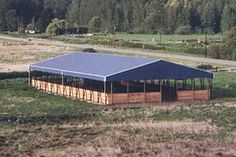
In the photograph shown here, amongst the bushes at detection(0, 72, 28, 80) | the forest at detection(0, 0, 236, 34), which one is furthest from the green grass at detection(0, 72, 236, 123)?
the forest at detection(0, 0, 236, 34)

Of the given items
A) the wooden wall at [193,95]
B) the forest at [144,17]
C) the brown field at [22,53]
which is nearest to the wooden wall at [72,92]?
the wooden wall at [193,95]

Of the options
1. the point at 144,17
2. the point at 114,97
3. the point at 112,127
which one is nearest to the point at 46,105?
the point at 114,97

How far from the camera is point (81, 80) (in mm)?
63375

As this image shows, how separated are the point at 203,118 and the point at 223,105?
22.4 ft

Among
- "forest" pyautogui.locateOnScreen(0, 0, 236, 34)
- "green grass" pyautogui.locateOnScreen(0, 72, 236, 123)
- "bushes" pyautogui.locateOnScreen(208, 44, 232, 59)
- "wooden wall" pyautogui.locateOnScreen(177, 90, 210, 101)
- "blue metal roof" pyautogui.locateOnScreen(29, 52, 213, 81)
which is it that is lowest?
"green grass" pyautogui.locateOnScreen(0, 72, 236, 123)

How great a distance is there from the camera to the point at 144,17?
184000 millimetres

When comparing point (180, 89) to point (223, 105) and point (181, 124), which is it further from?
point (181, 124)

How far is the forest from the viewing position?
176 m

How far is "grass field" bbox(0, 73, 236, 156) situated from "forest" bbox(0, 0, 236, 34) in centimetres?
11987

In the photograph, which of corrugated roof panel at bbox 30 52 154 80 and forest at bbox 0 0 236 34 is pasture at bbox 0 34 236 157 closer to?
A: corrugated roof panel at bbox 30 52 154 80

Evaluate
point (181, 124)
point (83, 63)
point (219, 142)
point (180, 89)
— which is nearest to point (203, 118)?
point (181, 124)

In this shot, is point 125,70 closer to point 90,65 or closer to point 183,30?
point 90,65

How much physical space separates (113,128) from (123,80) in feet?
42.7

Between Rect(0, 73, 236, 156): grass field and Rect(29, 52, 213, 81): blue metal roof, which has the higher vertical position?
Rect(29, 52, 213, 81): blue metal roof
